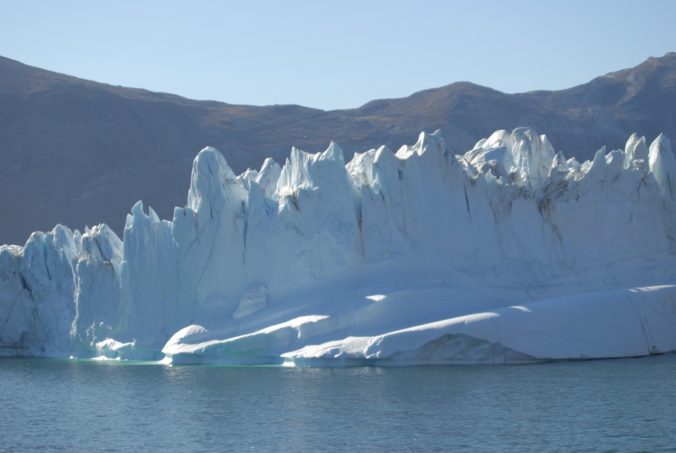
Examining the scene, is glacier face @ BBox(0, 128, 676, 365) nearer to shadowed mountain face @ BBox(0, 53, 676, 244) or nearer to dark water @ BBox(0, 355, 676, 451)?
dark water @ BBox(0, 355, 676, 451)

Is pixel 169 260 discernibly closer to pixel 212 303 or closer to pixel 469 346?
pixel 212 303

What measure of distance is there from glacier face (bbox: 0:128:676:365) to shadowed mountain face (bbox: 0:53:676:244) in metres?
33.4

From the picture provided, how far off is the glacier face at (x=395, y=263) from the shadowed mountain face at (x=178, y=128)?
1313 inches

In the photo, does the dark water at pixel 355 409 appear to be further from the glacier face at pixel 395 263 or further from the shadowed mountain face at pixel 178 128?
the shadowed mountain face at pixel 178 128

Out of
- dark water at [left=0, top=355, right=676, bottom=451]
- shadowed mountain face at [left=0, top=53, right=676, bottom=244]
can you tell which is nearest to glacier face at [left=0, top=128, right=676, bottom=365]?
dark water at [left=0, top=355, right=676, bottom=451]

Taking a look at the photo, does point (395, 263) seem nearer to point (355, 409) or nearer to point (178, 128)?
point (355, 409)

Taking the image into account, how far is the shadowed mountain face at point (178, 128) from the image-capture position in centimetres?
6244

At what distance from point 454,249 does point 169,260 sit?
6.84m

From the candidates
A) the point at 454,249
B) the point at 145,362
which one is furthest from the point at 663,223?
the point at 145,362

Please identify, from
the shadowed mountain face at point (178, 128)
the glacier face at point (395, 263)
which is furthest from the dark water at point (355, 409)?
the shadowed mountain face at point (178, 128)

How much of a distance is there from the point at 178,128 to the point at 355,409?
52649 millimetres

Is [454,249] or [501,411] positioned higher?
[454,249]

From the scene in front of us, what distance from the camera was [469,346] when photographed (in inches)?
889

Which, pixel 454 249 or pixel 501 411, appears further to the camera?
pixel 454 249
